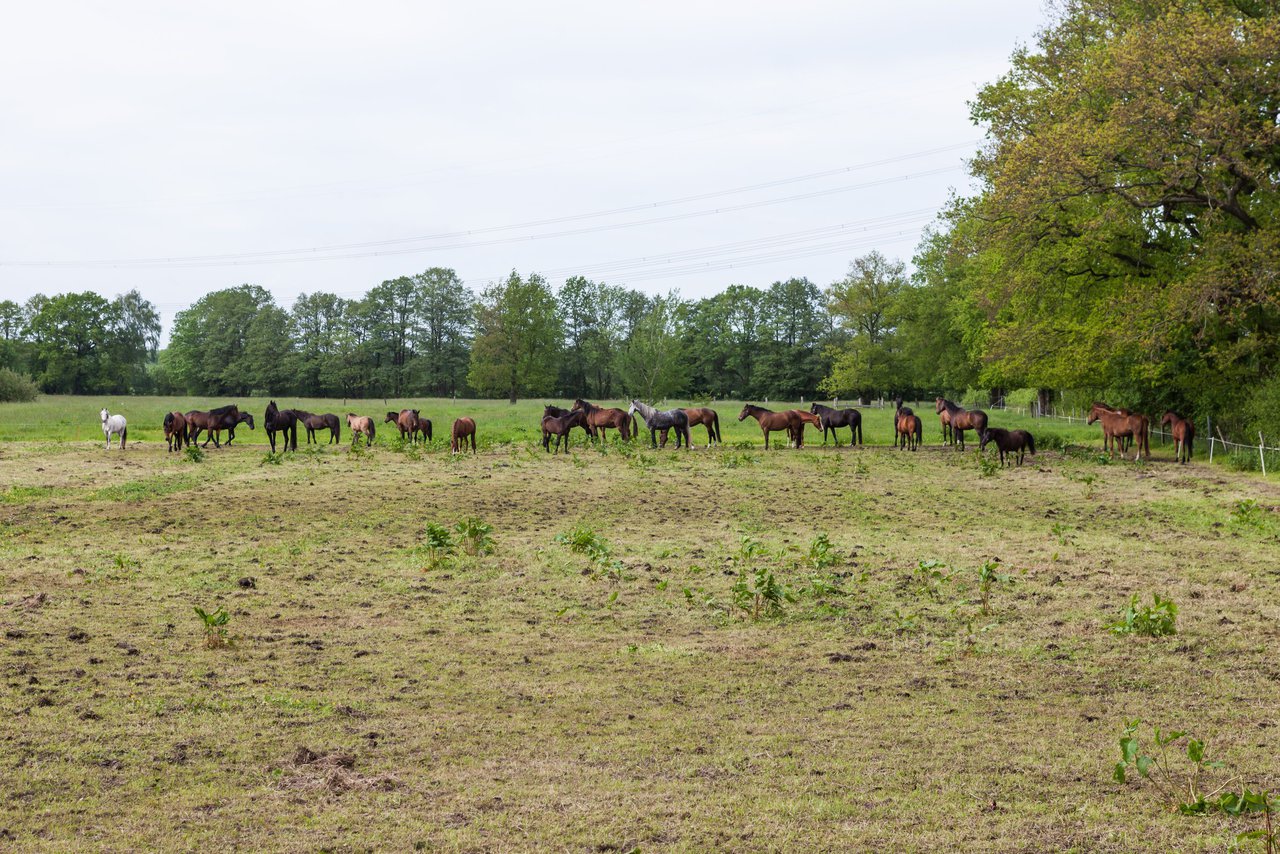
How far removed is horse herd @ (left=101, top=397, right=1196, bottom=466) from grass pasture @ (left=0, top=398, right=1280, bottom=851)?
492 inches

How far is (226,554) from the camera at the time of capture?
13797 millimetres

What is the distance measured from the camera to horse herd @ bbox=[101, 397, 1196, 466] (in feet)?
99.2

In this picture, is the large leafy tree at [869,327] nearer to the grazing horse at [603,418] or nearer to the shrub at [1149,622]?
the grazing horse at [603,418]

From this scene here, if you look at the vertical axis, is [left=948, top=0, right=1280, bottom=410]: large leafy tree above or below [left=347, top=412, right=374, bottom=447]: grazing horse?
above

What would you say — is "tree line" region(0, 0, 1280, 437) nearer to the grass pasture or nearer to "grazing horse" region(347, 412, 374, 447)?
the grass pasture

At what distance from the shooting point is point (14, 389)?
64.6 m

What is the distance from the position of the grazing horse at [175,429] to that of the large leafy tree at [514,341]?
46853mm

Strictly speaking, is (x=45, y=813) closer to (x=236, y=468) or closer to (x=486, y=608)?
(x=486, y=608)

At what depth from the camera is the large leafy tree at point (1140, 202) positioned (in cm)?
2569

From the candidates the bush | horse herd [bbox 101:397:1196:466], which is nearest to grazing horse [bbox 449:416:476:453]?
horse herd [bbox 101:397:1196:466]

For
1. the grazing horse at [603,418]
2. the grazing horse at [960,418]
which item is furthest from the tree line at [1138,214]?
the grazing horse at [603,418]

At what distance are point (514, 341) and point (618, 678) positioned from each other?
72.6 m

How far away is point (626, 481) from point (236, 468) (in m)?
10.6

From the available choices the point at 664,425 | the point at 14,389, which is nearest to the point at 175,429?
the point at 664,425
